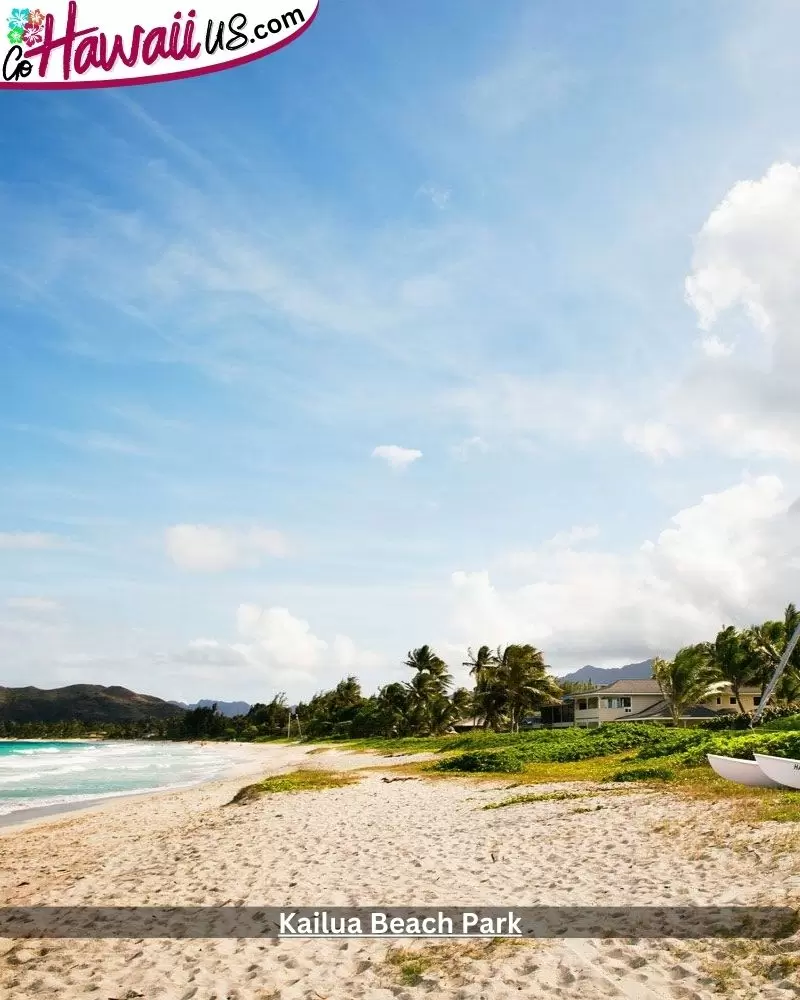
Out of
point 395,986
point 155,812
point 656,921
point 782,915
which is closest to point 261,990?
point 395,986

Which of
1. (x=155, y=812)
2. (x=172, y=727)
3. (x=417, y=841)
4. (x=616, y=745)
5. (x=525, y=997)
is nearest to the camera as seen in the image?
(x=525, y=997)

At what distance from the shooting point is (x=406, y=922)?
8.10 m

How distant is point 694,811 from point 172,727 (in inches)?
6808

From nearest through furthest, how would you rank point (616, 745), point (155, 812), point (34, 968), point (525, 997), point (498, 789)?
point (525, 997)
point (34, 968)
point (498, 789)
point (155, 812)
point (616, 745)

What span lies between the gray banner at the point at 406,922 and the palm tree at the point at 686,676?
49.9m

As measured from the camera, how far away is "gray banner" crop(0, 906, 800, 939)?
7133 mm

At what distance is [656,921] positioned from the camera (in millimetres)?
7430

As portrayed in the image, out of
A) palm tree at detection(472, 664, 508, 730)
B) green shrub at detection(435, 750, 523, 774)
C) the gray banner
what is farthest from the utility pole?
palm tree at detection(472, 664, 508, 730)

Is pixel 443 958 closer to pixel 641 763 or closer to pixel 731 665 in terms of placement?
pixel 641 763

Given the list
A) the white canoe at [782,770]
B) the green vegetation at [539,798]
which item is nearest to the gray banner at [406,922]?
the green vegetation at [539,798]

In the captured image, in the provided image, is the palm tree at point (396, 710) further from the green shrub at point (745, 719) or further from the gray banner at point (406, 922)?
the gray banner at point (406, 922)

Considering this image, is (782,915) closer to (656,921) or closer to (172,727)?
(656,921)

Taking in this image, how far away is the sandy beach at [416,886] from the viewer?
20.9ft

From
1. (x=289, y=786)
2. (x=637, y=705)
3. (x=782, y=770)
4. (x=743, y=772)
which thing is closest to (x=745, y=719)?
(x=637, y=705)
